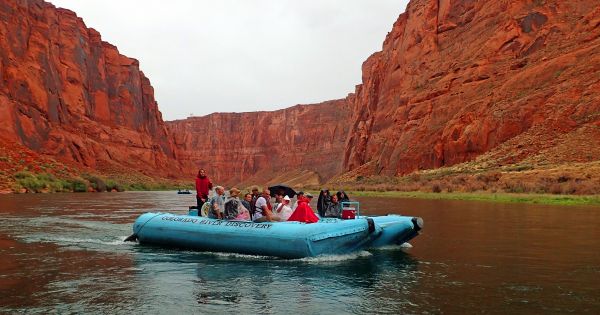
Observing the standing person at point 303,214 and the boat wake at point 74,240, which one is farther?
the boat wake at point 74,240

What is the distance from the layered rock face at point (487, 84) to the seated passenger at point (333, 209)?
3841 centimetres

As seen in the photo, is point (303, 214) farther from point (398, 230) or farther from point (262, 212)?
point (398, 230)

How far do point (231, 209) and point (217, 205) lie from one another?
57 centimetres

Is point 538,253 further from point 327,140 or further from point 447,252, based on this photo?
point 327,140

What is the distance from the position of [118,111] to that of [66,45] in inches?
679

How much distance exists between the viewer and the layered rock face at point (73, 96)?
8019 centimetres

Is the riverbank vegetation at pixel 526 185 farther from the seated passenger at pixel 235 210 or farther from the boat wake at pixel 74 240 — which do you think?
the boat wake at pixel 74 240

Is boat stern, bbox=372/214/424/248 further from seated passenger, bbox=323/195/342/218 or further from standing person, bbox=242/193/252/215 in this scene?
standing person, bbox=242/193/252/215

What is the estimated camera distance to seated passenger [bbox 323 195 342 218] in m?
15.0

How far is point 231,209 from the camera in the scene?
43.9 feet

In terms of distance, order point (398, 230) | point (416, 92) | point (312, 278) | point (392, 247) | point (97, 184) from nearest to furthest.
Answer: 1. point (312, 278)
2. point (398, 230)
3. point (392, 247)
4. point (97, 184)
5. point (416, 92)

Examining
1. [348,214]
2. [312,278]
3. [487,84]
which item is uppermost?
[487,84]

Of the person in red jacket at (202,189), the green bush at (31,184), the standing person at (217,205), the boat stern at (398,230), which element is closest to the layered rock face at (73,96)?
the green bush at (31,184)

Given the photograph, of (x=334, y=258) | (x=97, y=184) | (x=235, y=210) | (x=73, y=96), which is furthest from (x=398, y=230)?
(x=73, y=96)
